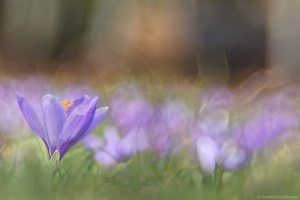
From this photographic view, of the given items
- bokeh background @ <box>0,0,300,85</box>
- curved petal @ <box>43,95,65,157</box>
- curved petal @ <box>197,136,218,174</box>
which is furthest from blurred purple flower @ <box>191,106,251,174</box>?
bokeh background @ <box>0,0,300,85</box>

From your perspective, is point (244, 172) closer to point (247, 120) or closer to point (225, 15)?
point (247, 120)

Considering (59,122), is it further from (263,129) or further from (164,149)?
(263,129)

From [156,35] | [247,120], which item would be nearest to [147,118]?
[247,120]

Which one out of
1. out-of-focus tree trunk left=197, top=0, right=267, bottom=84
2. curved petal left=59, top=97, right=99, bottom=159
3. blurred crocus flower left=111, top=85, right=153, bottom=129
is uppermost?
out-of-focus tree trunk left=197, top=0, right=267, bottom=84

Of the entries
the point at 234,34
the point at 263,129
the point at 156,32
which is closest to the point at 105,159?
the point at 263,129

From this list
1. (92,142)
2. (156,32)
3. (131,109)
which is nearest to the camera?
(92,142)

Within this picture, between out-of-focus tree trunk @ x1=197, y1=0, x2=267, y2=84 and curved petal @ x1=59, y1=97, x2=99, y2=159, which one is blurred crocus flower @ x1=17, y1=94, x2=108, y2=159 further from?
out-of-focus tree trunk @ x1=197, y1=0, x2=267, y2=84
